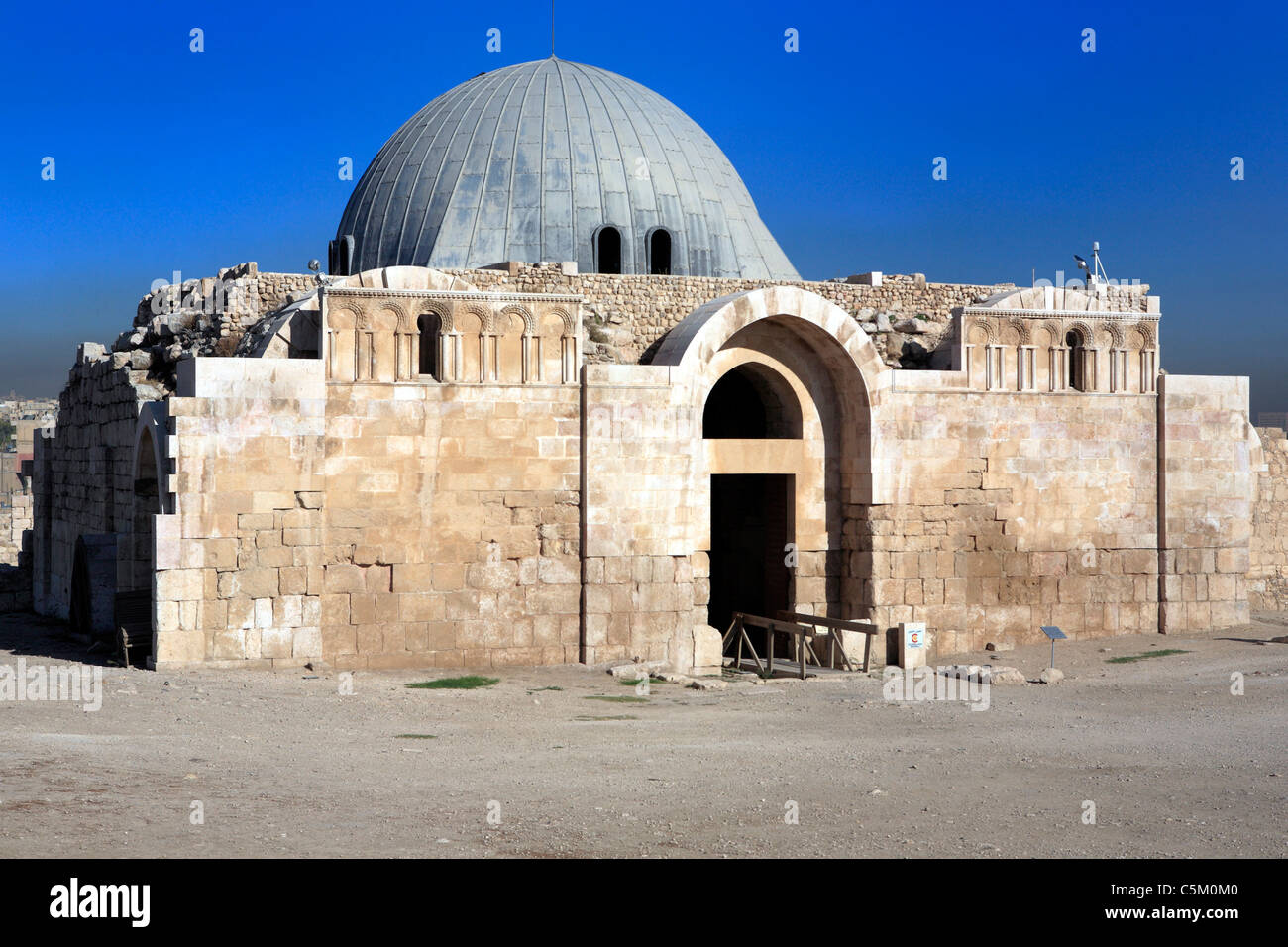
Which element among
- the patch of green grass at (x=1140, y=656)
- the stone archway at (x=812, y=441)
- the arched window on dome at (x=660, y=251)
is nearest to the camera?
the patch of green grass at (x=1140, y=656)

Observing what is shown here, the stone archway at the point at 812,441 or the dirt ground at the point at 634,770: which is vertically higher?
the stone archway at the point at 812,441

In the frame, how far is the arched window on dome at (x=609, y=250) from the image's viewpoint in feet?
68.9

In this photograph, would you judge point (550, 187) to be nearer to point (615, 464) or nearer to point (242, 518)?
point (615, 464)

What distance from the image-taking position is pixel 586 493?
49.0 ft

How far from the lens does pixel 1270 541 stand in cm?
2089

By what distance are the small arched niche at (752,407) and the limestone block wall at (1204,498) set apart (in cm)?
502

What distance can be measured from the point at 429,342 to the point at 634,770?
7.14m

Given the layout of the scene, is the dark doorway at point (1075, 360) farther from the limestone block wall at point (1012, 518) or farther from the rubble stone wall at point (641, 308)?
the rubble stone wall at point (641, 308)

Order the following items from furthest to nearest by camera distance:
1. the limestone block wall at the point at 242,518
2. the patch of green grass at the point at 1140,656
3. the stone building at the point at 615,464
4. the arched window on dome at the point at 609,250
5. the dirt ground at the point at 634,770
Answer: the arched window on dome at the point at 609,250 → the patch of green grass at the point at 1140,656 → the stone building at the point at 615,464 → the limestone block wall at the point at 242,518 → the dirt ground at the point at 634,770

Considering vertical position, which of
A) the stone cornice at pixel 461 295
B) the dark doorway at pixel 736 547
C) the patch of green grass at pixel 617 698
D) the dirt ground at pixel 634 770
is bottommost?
the patch of green grass at pixel 617 698

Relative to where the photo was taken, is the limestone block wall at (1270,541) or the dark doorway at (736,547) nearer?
the dark doorway at (736,547)

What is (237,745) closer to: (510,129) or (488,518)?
(488,518)

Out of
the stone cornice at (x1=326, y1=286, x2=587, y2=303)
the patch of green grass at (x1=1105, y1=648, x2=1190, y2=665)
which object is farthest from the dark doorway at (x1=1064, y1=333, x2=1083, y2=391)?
the stone cornice at (x1=326, y1=286, x2=587, y2=303)

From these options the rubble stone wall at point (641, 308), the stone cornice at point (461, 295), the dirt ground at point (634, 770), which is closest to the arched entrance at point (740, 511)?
the rubble stone wall at point (641, 308)
